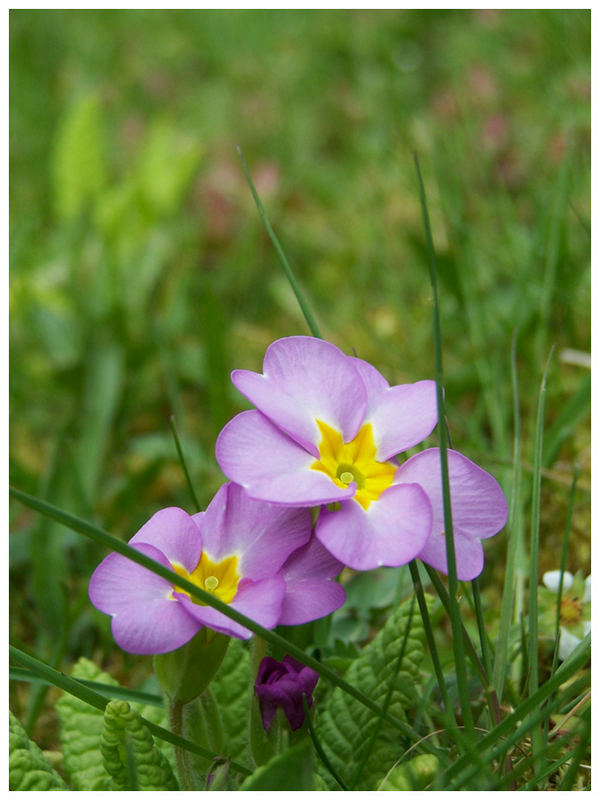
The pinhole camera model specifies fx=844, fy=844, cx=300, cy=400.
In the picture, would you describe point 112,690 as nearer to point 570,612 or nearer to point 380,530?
point 380,530

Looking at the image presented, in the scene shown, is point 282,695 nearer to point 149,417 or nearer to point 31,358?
point 149,417


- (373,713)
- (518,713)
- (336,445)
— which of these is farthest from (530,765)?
(336,445)

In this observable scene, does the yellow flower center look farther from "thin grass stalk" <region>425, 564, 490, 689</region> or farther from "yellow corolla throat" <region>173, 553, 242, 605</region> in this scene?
"yellow corolla throat" <region>173, 553, 242, 605</region>

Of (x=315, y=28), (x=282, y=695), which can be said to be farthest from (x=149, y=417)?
(x=315, y=28)

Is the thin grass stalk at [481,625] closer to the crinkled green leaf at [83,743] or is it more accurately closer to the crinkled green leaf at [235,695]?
the crinkled green leaf at [235,695]

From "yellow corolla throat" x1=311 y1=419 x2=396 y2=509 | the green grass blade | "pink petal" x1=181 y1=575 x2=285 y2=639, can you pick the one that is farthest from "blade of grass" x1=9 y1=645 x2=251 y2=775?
the green grass blade

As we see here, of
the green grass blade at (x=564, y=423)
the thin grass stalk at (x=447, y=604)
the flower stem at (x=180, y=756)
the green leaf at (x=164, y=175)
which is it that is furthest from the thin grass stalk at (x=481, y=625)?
the green leaf at (x=164, y=175)
